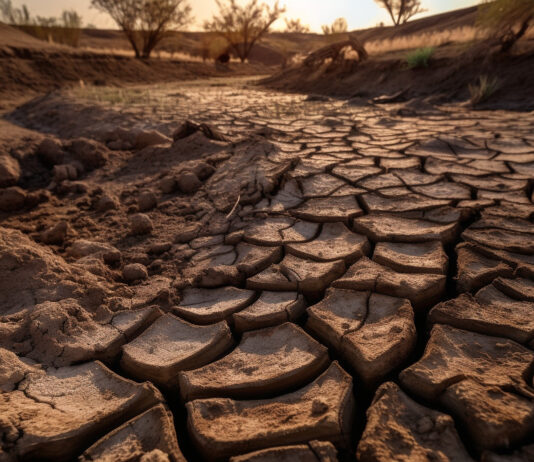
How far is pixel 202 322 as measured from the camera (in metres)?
1.25

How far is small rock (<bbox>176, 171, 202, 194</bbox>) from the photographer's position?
2352 millimetres

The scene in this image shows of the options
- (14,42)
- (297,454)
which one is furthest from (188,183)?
(14,42)

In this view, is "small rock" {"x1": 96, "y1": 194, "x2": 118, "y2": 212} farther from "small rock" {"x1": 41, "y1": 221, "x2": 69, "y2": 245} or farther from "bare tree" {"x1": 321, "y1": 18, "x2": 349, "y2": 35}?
"bare tree" {"x1": 321, "y1": 18, "x2": 349, "y2": 35}

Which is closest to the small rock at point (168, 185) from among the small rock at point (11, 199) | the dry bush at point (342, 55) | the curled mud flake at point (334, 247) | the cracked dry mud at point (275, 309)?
the cracked dry mud at point (275, 309)

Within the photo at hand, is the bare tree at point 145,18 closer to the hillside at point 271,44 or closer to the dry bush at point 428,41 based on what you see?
the hillside at point 271,44

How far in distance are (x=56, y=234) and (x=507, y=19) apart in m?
6.68

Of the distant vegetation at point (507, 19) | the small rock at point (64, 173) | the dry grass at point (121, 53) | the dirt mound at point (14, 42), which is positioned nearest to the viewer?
the small rock at point (64, 173)

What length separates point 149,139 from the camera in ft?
10.8

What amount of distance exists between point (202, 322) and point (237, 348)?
195 mm

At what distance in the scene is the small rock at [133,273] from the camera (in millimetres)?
1540

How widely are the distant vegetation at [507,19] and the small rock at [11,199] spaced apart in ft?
22.0

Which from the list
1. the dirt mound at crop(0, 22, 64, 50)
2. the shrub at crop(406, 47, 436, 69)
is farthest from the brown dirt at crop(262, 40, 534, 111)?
the dirt mound at crop(0, 22, 64, 50)

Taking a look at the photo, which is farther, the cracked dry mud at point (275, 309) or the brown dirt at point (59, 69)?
the brown dirt at point (59, 69)

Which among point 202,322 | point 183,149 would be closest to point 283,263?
point 202,322
